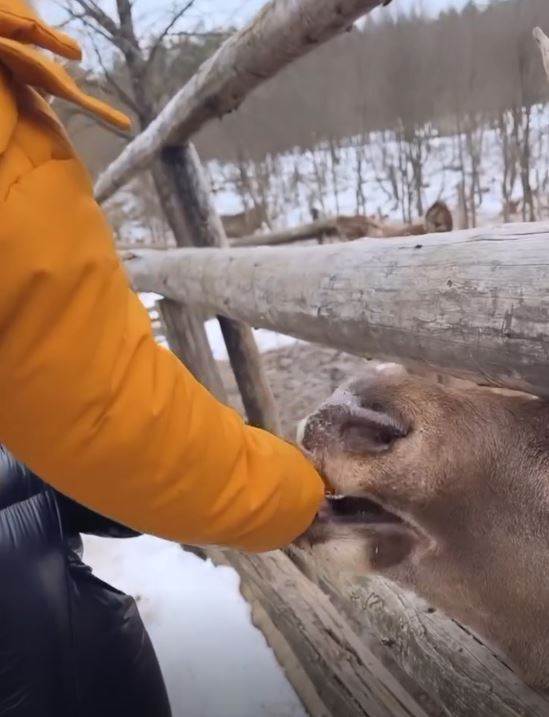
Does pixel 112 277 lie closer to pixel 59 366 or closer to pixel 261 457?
pixel 59 366

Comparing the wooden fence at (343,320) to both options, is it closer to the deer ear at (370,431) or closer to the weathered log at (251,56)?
the weathered log at (251,56)

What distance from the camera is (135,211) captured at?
53.3 ft

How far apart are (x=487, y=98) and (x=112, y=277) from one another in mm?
6908

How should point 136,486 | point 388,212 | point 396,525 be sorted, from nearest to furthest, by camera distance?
1. point 136,486
2. point 396,525
3. point 388,212

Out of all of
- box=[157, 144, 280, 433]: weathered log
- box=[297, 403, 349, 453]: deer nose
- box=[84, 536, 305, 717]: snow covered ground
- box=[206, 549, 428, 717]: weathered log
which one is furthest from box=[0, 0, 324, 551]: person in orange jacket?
box=[157, 144, 280, 433]: weathered log

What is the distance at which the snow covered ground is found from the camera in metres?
2.58

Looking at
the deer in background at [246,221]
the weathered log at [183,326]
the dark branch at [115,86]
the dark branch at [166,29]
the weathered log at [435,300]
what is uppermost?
the dark branch at [166,29]

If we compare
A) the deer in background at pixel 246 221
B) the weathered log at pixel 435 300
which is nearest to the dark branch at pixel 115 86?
the deer in background at pixel 246 221

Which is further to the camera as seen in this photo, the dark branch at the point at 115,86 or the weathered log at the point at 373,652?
the dark branch at the point at 115,86

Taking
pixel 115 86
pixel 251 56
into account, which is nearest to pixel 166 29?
pixel 115 86

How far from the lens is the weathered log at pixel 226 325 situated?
3.65 meters

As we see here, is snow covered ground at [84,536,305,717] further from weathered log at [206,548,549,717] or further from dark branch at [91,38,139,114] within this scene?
dark branch at [91,38,139,114]

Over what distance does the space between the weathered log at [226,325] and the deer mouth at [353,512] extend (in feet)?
6.58

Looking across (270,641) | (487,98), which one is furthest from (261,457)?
(487,98)
